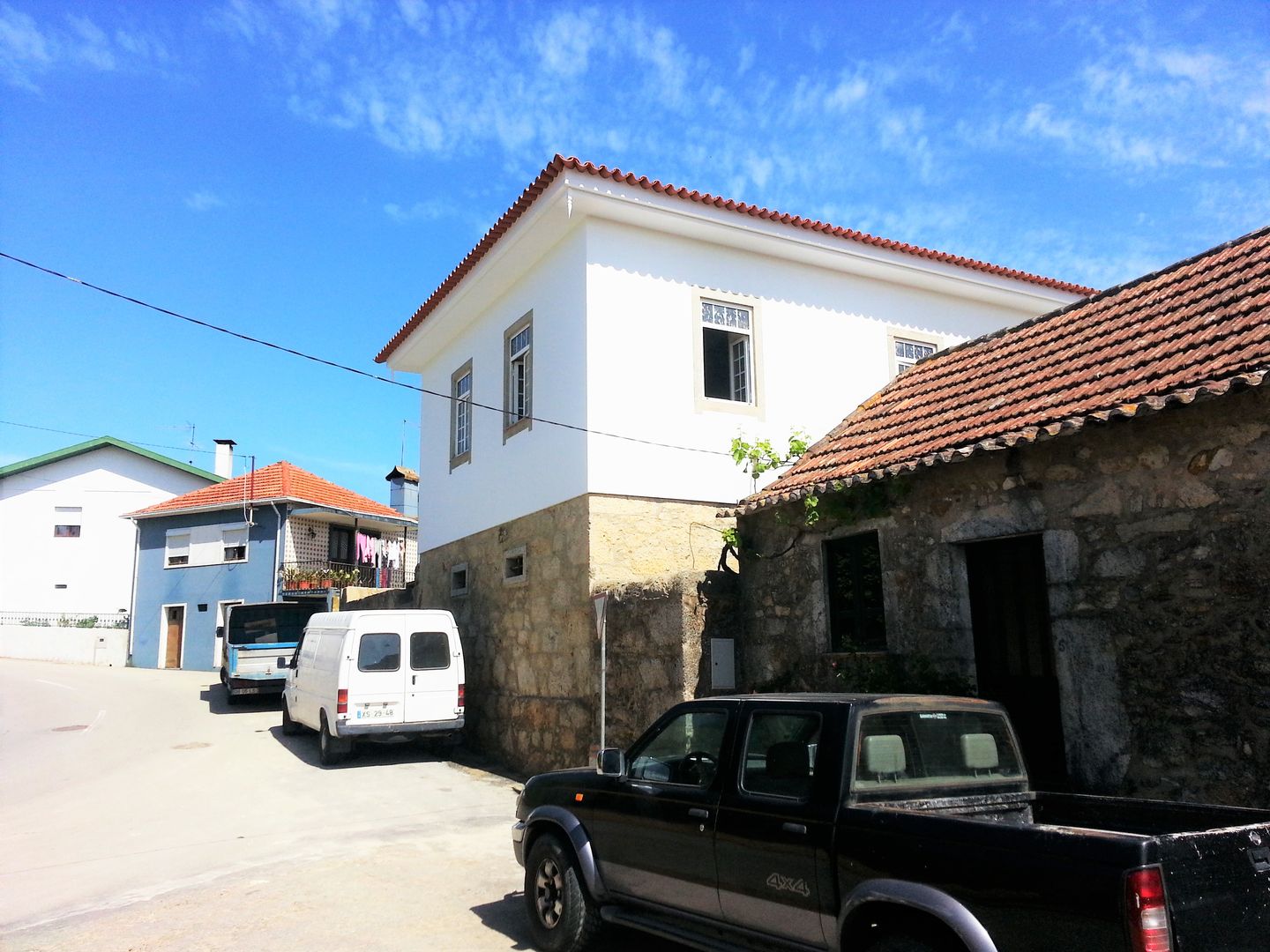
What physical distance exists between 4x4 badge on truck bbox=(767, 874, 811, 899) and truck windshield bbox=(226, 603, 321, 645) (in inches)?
702

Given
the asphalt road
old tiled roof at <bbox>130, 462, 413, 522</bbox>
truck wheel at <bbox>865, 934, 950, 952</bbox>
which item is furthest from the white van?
old tiled roof at <bbox>130, 462, 413, 522</bbox>

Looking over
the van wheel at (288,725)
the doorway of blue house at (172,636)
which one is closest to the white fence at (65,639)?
the doorway of blue house at (172,636)

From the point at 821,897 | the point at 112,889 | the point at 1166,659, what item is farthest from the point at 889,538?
the point at 112,889

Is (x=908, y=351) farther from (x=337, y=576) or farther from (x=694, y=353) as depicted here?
(x=337, y=576)

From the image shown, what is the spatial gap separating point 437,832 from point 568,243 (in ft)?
23.8

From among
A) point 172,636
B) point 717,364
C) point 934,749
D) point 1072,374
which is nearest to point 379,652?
point 717,364

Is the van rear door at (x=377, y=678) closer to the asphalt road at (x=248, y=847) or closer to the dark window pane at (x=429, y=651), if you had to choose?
the dark window pane at (x=429, y=651)

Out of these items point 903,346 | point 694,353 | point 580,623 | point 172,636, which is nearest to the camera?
point 580,623

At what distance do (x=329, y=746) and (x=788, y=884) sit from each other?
1046cm

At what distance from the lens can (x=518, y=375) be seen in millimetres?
13977

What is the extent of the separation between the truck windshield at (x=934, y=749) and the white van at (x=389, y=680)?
9.96 metres

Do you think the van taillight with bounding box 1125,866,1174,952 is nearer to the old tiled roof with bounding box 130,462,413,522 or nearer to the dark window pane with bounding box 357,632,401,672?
the dark window pane with bounding box 357,632,401,672

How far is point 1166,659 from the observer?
19.7 ft

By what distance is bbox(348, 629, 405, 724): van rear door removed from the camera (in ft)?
42.4
